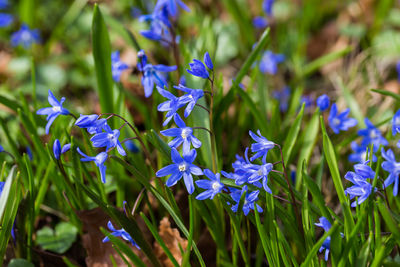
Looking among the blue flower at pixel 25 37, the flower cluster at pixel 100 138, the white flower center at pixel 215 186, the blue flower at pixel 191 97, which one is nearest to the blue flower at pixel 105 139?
the flower cluster at pixel 100 138

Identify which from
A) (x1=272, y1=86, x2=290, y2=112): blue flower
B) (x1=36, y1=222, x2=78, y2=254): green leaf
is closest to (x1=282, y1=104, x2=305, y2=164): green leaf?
(x1=36, y1=222, x2=78, y2=254): green leaf

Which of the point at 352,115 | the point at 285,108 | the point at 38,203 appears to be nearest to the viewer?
the point at 38,203

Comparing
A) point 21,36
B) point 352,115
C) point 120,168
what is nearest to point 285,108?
point 352,115

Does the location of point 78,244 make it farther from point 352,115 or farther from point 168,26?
point 352,115

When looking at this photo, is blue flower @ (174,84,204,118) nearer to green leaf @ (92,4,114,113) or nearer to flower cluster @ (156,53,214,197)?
flower cluster @ (156,53,214,197)

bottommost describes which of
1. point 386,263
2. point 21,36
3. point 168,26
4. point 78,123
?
point 386,263

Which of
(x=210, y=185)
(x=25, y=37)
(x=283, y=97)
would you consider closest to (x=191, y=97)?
(x=210, y=185)
